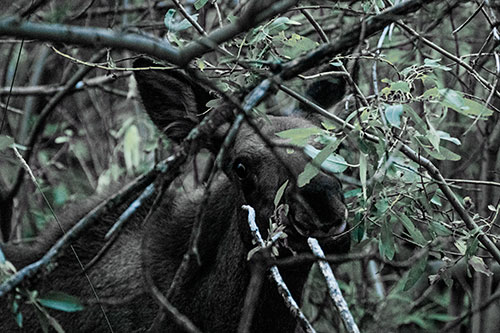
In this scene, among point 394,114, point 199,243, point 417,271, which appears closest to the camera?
point 394,114

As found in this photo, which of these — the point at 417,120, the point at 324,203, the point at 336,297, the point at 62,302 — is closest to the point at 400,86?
the point at 417,120

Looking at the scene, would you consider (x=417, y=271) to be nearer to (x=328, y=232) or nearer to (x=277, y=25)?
(x=328, y=232)

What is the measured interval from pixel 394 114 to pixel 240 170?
132 centimetres

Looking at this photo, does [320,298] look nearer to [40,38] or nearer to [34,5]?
[34,5]

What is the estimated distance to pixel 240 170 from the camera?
12.7 ft

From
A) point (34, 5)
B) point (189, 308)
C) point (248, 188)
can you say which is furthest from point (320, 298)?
point (34, 5)

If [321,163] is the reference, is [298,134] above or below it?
above

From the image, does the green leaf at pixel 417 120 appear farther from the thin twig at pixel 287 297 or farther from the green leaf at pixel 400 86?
the thin twig at pixel 287 297

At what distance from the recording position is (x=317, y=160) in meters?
2.84

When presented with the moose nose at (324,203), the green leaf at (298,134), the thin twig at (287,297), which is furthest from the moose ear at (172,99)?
the green leaf at (298,134)

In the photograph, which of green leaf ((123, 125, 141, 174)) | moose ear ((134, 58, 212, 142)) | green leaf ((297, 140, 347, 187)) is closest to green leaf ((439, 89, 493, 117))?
green leaf ((297, 140, 347, 187))

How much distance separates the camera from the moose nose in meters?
3.33

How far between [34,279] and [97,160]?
18.2 ft

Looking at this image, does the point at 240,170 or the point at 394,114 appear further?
the point at 240,170
